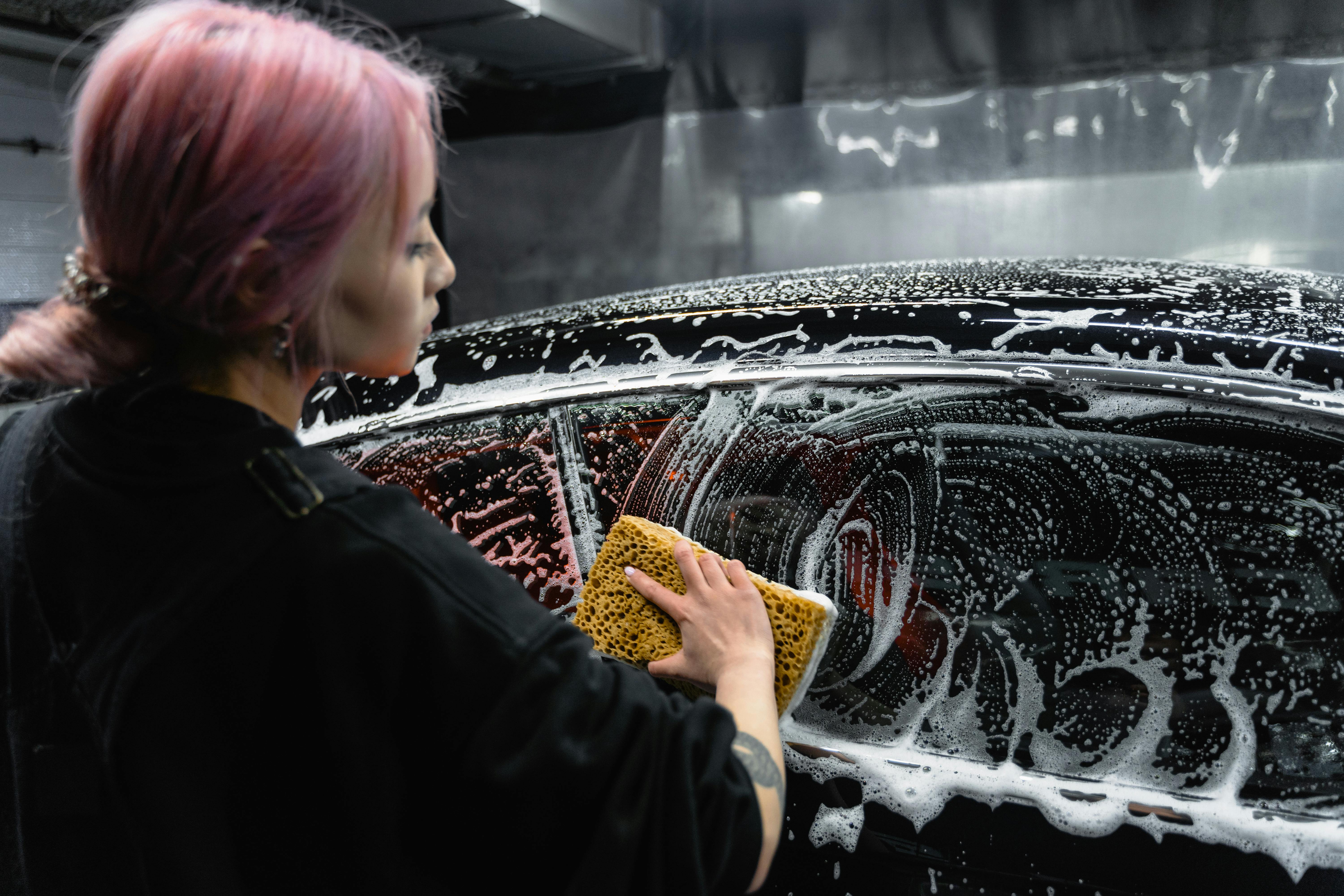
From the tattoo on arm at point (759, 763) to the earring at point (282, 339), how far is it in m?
0.44

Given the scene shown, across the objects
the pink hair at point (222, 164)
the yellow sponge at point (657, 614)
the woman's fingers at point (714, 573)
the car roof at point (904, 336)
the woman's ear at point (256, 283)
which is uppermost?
the pink hair at point (222, 164)

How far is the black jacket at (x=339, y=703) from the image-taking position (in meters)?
0.57

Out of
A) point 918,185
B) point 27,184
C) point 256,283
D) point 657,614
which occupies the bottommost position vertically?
point 657,614

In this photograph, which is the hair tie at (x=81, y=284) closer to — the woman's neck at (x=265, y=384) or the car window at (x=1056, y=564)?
the woman's neck at (x=265, y=384)

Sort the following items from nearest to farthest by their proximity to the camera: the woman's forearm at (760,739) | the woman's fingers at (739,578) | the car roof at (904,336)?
the woman's forearm at (760,739) < the woman's fingers at (739,578) < the car roof at (904,336)

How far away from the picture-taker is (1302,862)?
95cm

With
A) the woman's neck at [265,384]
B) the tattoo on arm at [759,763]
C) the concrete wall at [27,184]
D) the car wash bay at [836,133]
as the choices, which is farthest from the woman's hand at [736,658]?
the car wash bay at [836,133]

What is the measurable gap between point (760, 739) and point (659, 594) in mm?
277

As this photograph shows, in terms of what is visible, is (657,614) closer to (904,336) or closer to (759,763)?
(759,763)

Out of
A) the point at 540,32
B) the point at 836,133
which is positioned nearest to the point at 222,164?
the point at 540,32

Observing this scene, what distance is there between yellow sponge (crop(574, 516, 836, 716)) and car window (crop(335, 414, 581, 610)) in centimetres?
7

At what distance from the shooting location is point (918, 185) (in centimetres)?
435

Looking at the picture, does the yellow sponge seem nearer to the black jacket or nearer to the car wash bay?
the black jacket

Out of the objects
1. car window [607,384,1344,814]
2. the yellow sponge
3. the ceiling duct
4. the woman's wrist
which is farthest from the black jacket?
the ceiling duct
